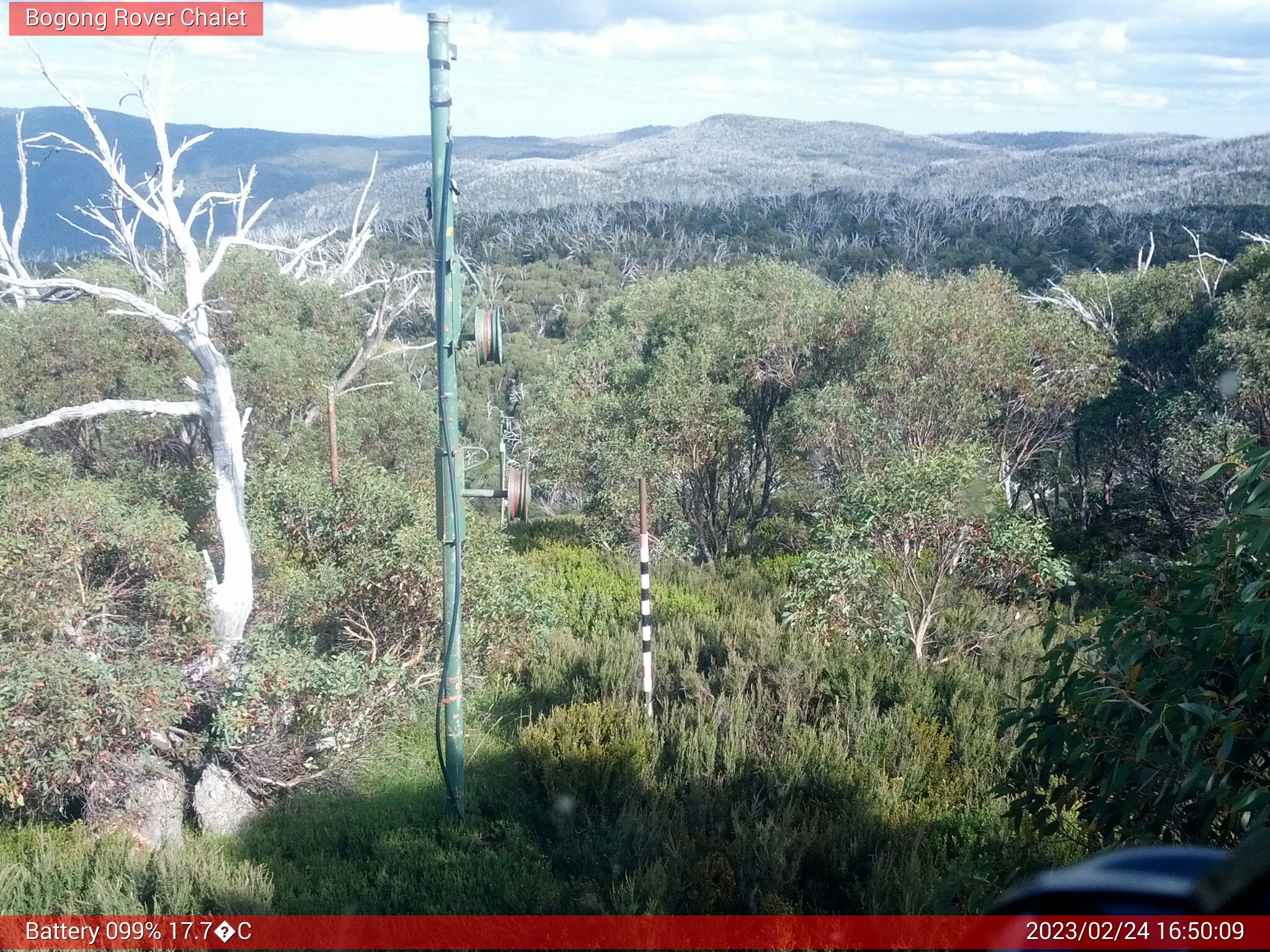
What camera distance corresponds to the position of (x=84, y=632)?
7.16m

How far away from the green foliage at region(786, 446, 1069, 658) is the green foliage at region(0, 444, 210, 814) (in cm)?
562

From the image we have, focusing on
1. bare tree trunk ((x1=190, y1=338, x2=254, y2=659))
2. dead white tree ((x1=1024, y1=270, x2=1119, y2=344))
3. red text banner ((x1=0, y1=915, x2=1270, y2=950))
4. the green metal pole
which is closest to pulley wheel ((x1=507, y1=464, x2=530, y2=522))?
the green metal pole

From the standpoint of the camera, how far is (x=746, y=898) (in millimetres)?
5441

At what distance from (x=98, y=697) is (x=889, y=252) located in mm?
60867

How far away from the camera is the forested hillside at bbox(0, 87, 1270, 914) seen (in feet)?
17.3

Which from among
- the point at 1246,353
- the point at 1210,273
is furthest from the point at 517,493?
the point at 1210,273

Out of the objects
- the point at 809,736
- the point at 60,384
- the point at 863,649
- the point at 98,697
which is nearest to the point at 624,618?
the point at 863,649

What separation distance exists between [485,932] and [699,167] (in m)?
144

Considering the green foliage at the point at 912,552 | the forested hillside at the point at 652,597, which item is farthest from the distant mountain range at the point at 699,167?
the green foliage at the point at 912,552

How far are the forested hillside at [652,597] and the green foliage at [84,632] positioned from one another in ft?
0.11

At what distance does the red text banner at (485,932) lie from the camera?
16.1ft

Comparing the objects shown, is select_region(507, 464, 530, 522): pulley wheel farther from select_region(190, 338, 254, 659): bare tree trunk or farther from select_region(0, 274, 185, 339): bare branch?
select_region(0, 274, 185, 339): bare branch

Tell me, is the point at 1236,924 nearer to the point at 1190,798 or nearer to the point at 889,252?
the point at 1190,798

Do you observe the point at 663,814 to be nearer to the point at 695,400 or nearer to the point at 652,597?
the point at 652,597
